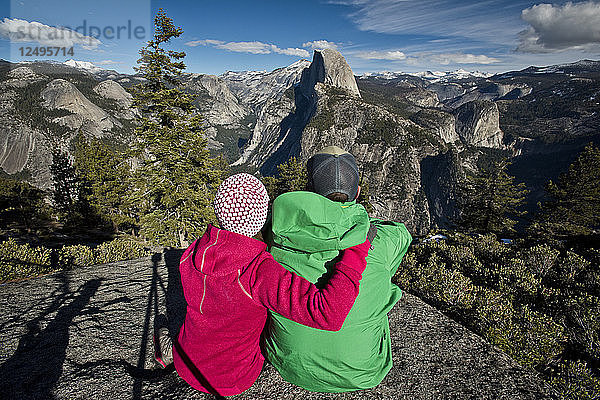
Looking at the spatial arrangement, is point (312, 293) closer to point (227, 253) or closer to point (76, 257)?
point (227, 253)

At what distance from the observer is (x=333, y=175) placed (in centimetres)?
221

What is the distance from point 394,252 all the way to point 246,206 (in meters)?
1.52

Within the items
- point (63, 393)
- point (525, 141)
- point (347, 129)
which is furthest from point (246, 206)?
point (525, 141)

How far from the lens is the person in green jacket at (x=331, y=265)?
75.8 inches

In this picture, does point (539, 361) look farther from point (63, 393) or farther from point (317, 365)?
point (63, 393)

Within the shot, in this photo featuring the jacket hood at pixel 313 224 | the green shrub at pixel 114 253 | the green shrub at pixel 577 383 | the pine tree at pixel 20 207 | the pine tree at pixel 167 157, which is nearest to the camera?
the jacket hood at pixel 313 224

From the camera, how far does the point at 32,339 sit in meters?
4.62

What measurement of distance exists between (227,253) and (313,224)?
65 cm

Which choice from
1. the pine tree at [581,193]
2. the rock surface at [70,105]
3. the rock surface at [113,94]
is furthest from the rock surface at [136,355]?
the rock surface at [113,94]

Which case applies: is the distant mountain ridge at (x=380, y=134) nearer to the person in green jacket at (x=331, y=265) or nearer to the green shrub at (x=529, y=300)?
the green shrub at (x=529, y=300)

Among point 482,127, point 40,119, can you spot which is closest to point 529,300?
point 40,119

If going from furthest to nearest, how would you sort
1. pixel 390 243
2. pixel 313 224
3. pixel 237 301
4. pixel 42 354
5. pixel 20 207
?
pixel 20 207
pixel 42 354
pixel 390 243
pixel 237 301
pixel 313 224

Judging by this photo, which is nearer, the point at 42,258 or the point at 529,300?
the point at 529,300

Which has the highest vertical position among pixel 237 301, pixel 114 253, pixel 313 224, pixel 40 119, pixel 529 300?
pixel 40 119
